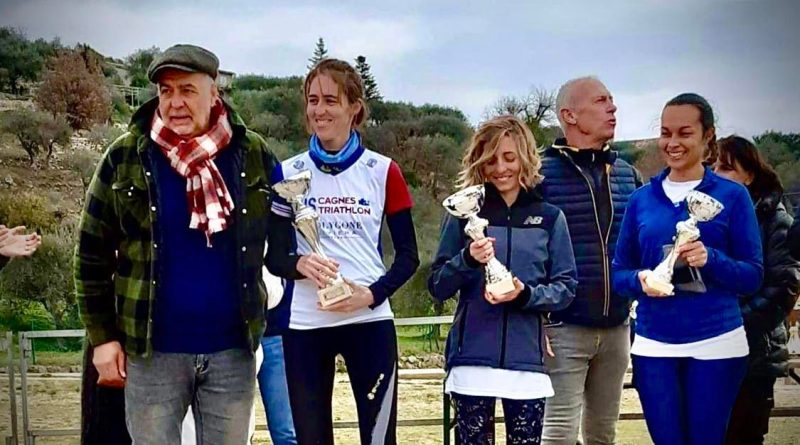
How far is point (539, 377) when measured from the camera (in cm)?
205

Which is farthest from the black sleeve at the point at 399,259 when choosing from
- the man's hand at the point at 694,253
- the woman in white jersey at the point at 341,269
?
the man's hand at the point at 694,253

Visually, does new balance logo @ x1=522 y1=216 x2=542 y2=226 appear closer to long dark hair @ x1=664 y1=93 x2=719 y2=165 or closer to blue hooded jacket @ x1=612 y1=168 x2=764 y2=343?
blue hooded jacket @ x1=612 y1=168 x2=764 y2=343

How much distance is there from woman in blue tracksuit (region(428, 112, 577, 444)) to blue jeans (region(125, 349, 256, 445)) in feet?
1.81

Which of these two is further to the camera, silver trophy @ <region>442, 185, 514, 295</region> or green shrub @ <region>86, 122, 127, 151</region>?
green shrub @ <region>86, 122, 127, 151</region>

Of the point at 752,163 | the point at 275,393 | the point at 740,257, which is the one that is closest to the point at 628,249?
the point at 740,257

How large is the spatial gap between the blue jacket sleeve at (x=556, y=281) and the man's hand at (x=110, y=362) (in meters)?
0.93

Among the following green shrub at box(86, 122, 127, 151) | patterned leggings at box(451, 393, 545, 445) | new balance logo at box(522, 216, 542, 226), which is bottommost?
patterned leggings at box(451, 393, 545, 445)

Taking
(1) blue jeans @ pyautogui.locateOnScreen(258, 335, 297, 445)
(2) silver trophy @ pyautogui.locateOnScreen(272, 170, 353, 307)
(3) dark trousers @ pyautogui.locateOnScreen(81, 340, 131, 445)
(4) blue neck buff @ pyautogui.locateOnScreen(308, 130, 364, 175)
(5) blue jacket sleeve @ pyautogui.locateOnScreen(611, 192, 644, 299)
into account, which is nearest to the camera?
(3) dark trousers @ pyautogui.locateOnScreen(81, 340, 131, 445)

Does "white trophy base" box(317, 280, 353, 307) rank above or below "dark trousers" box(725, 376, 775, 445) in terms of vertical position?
above

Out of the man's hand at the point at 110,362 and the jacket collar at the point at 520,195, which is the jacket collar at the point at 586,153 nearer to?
the jacket collar at the point at 520,195

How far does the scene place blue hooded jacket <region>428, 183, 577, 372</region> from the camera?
2.04m

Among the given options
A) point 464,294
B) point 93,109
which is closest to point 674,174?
point 464,294

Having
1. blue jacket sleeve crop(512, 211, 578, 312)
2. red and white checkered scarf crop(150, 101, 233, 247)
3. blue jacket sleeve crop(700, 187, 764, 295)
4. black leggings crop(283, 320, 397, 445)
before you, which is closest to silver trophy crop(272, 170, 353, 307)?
black leggings crop(283, 320, 397, 445)

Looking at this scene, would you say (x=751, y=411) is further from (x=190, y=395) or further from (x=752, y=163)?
(x=190, y=395)
